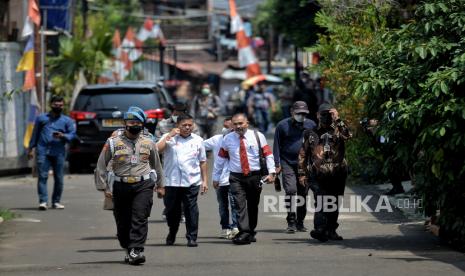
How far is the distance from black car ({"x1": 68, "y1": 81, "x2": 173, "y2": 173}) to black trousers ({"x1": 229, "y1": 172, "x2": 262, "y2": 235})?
9.56 metres

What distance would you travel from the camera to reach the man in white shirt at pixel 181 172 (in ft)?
42.7

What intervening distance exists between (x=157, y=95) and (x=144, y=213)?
38.5 ft

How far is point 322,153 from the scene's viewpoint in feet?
43.3

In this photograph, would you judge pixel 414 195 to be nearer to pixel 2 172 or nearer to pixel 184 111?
pixel 184 111

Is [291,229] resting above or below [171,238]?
below

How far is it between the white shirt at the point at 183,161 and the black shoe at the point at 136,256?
6.01ft

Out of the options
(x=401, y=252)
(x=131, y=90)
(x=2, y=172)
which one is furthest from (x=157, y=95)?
(x=401, y=252)

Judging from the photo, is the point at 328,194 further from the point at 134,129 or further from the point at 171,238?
the point at 134,129

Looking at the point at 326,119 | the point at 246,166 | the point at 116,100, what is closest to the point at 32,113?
the point at 116,100

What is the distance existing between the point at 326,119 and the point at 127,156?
285 cm

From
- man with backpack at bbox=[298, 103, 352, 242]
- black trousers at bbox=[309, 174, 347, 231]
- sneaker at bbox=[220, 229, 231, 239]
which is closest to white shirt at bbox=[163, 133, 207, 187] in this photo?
sneaker at bbox=[220, 229, 231, 239]

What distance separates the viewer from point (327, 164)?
13203 millimetres

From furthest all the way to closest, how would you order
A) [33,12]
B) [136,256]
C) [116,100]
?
1. [116,100]
2. [33,12]
3. [136,256]

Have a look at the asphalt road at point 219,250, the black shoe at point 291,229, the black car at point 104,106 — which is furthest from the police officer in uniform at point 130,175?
the black car at point 104,106
